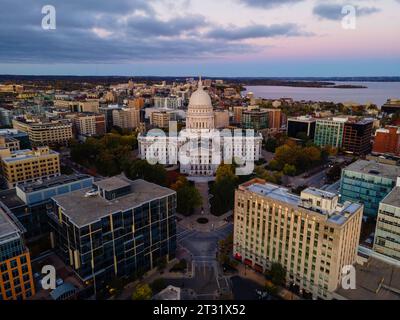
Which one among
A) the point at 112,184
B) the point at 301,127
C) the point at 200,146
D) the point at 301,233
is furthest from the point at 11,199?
the point at 301,127

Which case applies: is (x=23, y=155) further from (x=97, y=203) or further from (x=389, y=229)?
(x=389, y=229)

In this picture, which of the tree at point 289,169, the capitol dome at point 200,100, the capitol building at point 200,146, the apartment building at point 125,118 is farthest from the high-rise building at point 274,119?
the apartment building at point 125,118

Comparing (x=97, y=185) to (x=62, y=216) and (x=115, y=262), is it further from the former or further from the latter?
(x=115, y=262)

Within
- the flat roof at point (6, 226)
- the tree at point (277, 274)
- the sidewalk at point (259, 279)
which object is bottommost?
the sidewalk at point (259, 279)

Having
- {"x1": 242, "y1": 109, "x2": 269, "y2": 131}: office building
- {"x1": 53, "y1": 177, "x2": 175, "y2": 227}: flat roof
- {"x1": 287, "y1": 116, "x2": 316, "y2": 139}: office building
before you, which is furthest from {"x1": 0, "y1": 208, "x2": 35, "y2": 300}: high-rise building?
{"x1": 242, "y1": 109, "x2": 269, "y2": 131}: office building

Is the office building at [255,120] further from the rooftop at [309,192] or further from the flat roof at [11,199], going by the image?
the flat roof at [11,199]

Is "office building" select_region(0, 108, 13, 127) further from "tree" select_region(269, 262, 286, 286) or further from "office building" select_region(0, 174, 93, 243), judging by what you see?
"tree" select_region(269, 262, 286, 286)
